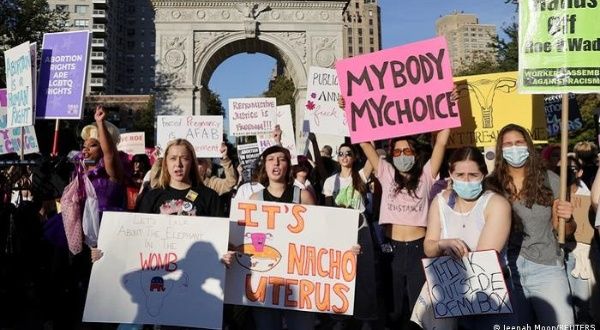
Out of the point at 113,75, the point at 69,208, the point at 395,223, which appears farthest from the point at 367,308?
the point at 113,75

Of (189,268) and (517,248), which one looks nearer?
(517,248)

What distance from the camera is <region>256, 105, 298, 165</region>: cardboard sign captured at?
10539 millimetres

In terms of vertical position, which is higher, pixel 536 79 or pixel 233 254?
Result: pixel 536 79

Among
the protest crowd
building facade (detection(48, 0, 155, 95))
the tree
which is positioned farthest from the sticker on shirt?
building facade (detection(48, 0, 155, 95))

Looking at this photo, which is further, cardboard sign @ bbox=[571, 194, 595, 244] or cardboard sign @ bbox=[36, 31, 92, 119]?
cardboard sign @ bbox=[36, 31, 92, 119]

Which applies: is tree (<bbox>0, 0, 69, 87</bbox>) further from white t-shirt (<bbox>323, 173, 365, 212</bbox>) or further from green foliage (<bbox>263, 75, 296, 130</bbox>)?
green foliage (<bbox>263, 75, 296, 130</bbox>)

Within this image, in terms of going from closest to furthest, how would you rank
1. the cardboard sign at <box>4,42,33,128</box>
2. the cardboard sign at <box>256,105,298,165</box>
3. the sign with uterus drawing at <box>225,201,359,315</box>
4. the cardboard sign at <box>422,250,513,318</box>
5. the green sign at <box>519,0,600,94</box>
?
1. the cardboard sign at <box>422,250,513,318</box>
2. the sign with uterus drawing at <box>225,201,359,315</box>
3. the green sign at <box>519,0,600,94</box>
4. the cardboard sign at <box>4,42,33,128</box>
5. the cardboard sign at <box>256,105,298,165</box>

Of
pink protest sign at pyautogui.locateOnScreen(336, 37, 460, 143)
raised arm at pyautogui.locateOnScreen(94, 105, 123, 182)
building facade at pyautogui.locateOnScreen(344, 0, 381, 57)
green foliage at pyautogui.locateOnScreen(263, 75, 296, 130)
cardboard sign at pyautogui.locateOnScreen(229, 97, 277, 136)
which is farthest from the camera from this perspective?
building facade at pyautogui.locateOnScreen(344, 0, 381, 57)

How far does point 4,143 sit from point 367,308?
866cm

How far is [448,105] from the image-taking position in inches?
204

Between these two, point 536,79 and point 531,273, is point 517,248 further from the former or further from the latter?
point 536,79

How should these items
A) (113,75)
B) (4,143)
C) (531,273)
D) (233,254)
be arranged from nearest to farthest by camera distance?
1. (531,273)
2. (233,254)
3. (4,143)
4. (113,75)

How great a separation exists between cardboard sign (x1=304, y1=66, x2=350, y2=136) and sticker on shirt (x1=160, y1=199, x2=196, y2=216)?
4995mm

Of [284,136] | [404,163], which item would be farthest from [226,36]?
[404,163]
